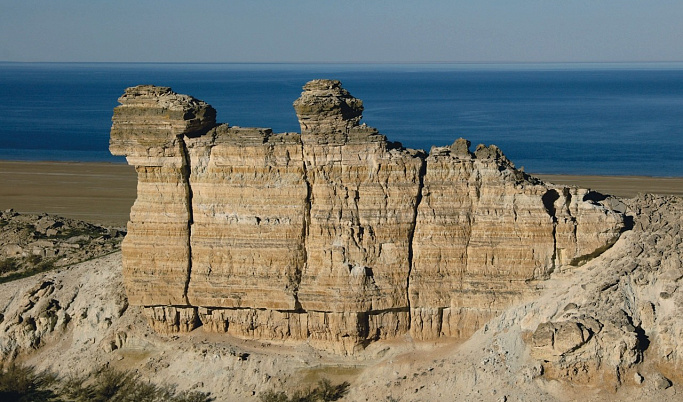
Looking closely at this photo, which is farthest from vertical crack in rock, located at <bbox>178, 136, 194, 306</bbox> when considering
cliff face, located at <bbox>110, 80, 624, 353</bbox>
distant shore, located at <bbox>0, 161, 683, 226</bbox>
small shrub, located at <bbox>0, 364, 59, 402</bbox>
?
distant shore, located at <bbox>0, 161, 683, 226</bbox>

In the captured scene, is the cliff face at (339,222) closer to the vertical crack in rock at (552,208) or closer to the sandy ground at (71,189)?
the vertical crack in rock at (552,208)

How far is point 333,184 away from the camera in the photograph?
25.5 m

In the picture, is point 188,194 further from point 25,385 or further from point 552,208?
point 552,208

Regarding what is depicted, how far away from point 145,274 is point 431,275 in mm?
9341

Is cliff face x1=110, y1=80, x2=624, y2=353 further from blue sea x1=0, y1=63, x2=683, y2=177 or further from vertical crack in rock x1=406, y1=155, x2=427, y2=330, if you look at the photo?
blue sea x1=0, y1=63, x2=683, y2=177

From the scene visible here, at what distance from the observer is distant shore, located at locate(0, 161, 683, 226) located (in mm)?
60656

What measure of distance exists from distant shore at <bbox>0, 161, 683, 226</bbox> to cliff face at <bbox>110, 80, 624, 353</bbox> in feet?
97.3

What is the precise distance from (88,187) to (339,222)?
4807cm

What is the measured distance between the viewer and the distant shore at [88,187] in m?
60.7

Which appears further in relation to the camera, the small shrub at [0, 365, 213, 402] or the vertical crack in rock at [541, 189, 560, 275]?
the small shrub at [0, 365, 213, 402]

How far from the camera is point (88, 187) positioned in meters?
68.9

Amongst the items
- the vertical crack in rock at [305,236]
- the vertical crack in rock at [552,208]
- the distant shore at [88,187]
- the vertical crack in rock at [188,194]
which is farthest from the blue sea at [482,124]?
the vertical crack in rock at [188,194]

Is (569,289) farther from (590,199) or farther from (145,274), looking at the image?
(145,274)

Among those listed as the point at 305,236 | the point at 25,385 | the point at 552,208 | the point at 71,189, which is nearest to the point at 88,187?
the point at 71,189
